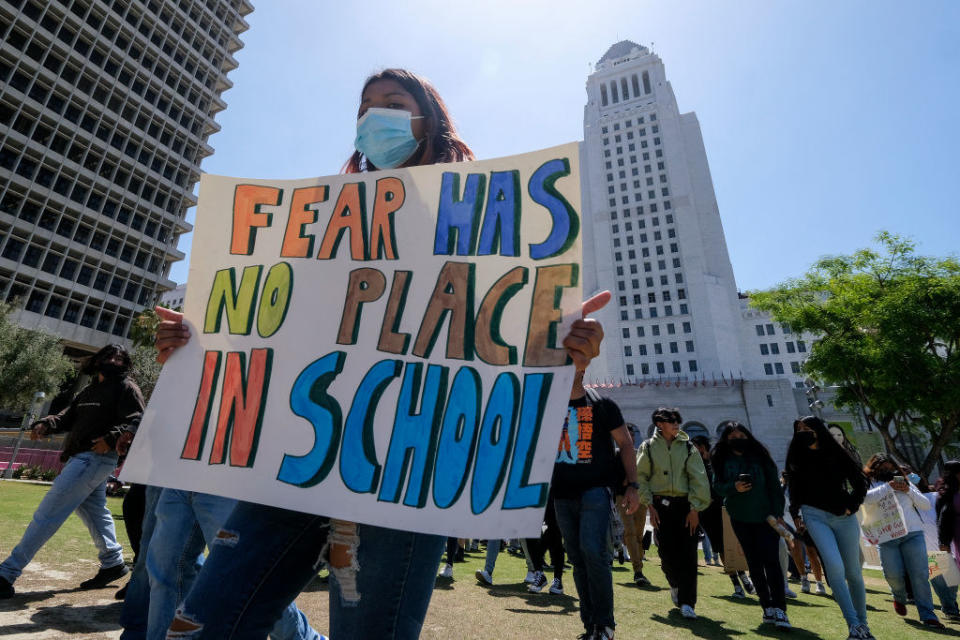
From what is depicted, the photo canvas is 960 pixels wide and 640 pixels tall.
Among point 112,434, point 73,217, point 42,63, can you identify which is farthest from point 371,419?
point 42,63

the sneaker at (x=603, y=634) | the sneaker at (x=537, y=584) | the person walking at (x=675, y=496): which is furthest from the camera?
the sneaker at (x=537, y=584)

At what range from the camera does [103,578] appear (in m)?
3.91

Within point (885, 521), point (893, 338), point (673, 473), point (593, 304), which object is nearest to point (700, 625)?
point (673, 473)

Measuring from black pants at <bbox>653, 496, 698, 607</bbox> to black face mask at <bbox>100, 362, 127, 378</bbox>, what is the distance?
5446 mm

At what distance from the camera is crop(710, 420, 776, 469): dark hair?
4984mm

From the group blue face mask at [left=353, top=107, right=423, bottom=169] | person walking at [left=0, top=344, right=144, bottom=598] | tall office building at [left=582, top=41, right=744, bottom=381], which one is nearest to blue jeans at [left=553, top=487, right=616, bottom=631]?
blue face mask at [left=353, top=107, right=423, bottom=169]

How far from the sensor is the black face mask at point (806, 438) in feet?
14.6

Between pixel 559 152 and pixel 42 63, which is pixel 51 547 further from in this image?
pixel 42 63

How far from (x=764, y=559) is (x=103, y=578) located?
5.75 meters

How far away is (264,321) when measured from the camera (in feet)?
5.62

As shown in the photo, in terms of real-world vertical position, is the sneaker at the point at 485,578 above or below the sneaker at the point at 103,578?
below

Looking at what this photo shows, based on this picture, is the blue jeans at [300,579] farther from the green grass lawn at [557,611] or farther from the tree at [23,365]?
the tree at [23,365]

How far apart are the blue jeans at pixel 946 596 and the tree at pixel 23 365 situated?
3397 centimetres

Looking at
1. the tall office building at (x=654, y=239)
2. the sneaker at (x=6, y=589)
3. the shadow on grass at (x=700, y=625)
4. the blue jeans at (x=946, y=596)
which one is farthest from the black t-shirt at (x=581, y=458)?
the tall office building at (x=654, y=239)
